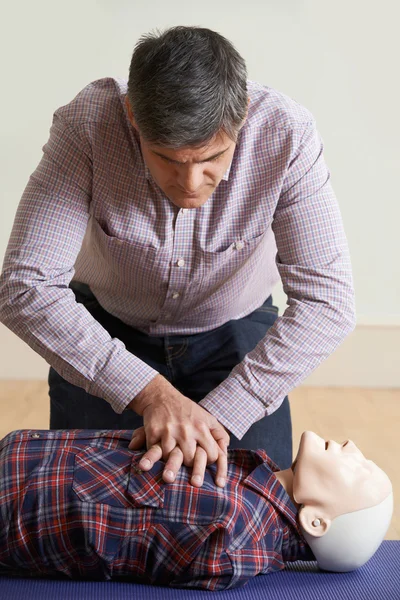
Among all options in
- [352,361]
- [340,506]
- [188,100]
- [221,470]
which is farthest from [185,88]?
[352,361]

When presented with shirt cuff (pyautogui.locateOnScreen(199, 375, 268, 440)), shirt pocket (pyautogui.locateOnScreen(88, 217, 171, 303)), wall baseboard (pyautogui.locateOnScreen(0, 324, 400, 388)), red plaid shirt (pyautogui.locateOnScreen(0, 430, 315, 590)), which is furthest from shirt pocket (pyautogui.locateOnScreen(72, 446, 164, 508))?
wall baseboard (pyautogui.locateOnScreen(0, 324, 400, 388))

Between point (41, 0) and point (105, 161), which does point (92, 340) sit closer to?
point (105, 161)

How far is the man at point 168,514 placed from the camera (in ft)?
4.82

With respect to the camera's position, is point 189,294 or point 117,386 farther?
point 189,294

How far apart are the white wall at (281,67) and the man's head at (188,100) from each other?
1.87 meters

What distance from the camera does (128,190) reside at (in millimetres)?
1864

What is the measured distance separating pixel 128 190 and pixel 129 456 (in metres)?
0.63

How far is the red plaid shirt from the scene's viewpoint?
4.81 ft

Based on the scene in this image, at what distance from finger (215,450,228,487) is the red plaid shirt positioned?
19mm

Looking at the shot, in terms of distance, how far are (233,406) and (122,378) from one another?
251 millimetres

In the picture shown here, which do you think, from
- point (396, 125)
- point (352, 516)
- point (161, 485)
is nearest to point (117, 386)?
point (161, 485)


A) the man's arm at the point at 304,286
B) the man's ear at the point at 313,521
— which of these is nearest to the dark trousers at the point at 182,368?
the man's arm at the point at 304,286

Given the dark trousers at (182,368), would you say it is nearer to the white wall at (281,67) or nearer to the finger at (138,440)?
the finger at (138,440)

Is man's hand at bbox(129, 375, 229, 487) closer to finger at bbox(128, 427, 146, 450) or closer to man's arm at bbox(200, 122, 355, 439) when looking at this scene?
finger at bbox(128, 427, 146, 450)
